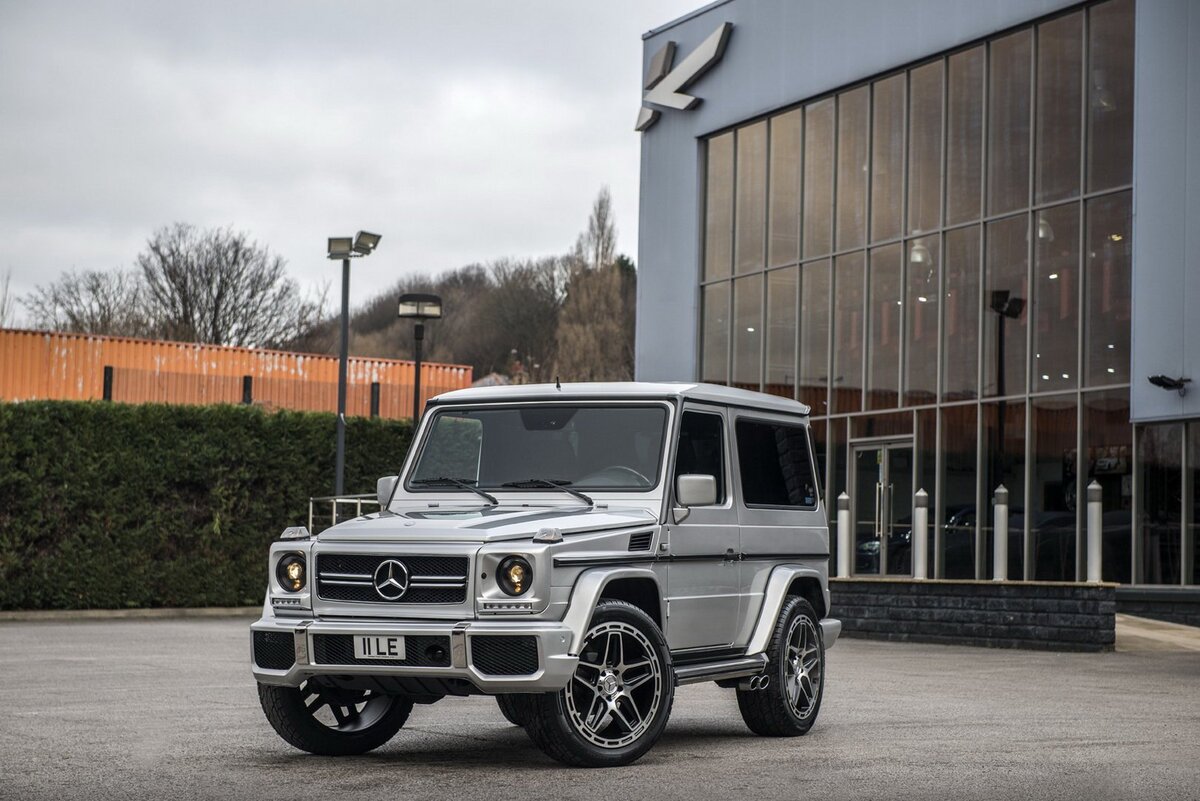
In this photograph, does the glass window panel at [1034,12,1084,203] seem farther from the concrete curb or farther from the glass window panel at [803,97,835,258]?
the concrete curb

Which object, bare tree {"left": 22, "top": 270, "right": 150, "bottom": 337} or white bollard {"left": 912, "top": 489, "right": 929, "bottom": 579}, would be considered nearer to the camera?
white bollard {"left": 912, "top": 489, "right": 929, "bottom": 579}

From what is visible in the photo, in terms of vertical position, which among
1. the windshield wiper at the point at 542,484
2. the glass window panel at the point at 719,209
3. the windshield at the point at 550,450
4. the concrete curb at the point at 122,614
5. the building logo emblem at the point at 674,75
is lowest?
the concrete curb at the point at 122,614

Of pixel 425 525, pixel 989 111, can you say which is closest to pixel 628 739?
pixel 425 525

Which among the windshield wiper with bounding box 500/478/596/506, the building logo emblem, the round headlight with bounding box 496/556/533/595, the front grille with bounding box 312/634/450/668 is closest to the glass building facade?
the building logo emblem

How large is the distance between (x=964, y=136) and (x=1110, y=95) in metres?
3.24

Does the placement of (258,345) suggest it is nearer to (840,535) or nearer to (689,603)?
(840,535)

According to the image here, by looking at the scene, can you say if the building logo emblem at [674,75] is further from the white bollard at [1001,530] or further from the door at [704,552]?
the door at [704,552]

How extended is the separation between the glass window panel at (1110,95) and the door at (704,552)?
15.1 metres

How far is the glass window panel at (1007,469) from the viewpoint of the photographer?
81.2ft

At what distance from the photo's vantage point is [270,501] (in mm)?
28406

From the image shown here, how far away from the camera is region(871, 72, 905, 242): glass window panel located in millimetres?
27953

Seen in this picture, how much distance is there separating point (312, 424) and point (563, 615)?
21.1 metres

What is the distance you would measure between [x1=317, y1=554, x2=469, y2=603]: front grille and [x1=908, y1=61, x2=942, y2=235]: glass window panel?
65.4 feet

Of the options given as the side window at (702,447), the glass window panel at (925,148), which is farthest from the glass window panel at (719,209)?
the side window at (702,447)
